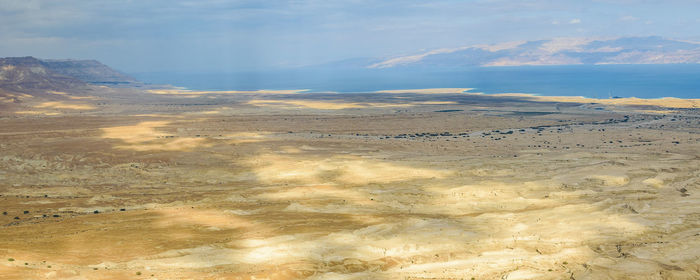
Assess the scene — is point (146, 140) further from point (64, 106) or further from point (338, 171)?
point (64, 106)

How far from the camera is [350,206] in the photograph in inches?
1700

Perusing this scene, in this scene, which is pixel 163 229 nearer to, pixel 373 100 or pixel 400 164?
pixel 400 164

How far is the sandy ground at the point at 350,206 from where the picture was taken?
29.2m

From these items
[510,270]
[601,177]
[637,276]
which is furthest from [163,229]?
[601,177]

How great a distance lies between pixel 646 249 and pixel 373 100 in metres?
155

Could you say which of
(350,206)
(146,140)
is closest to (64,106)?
(146,140)

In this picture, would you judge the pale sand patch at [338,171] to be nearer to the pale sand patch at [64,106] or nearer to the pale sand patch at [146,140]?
the pale sand patch at [146,140]

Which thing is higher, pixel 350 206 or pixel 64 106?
pixel 64 106

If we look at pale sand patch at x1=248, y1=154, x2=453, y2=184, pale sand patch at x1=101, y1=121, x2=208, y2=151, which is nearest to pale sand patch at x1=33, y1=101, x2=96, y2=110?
pale sand patch at x1=101, y1=121, x2=208, y2=151

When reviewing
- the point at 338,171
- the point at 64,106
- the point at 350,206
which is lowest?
the point at 350,206

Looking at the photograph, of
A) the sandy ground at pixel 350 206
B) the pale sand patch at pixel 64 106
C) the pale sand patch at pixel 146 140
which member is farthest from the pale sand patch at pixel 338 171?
the pale sand patch at pixel 64 106

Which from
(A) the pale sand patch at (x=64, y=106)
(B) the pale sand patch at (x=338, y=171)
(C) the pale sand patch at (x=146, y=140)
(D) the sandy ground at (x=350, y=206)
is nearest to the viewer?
(D) the sandy ground at (x=350, y=206)

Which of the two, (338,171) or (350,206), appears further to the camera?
(338,171)

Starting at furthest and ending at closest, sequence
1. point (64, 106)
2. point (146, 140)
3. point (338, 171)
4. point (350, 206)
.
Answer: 1. point (64, 106)
2. point (146, 140)
3. point (338, 171)
4. point (350, 206)
